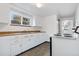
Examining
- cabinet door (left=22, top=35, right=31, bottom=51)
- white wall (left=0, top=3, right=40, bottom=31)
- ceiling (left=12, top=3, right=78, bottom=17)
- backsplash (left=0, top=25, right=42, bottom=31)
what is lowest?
cabinet door (left=22, top=35, right=31, bottom=51)

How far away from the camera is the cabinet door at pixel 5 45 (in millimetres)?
2309

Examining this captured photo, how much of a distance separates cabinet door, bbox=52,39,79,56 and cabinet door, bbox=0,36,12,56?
1139 mm

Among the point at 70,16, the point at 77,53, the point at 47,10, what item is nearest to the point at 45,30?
the point at 47,10

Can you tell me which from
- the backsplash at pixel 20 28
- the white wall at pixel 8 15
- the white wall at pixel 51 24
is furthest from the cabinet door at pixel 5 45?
the white wall at pixel 51 24

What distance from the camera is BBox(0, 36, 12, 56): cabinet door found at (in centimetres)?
231

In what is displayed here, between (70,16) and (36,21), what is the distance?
5.51ft

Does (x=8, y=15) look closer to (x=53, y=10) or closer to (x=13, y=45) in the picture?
(x=13, y=45)

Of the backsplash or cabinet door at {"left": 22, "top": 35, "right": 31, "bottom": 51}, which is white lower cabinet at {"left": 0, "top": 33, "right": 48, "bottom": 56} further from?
the backsplash

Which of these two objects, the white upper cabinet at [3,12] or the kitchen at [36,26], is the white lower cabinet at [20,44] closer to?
the kitchen at [36,26]

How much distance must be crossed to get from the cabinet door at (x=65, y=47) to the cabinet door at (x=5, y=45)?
1139 millimetres

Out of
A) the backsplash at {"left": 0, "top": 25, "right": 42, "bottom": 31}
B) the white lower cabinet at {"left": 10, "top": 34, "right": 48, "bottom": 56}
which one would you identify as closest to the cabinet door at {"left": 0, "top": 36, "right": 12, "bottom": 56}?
the white lower cabinet at {"left": 10, "top": 34, "right": 48, "bottom": 56}

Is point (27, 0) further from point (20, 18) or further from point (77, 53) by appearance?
point (20, 18)

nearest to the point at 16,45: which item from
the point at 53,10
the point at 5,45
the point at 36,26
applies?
the point at 5,45

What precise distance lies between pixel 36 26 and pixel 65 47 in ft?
11.1
